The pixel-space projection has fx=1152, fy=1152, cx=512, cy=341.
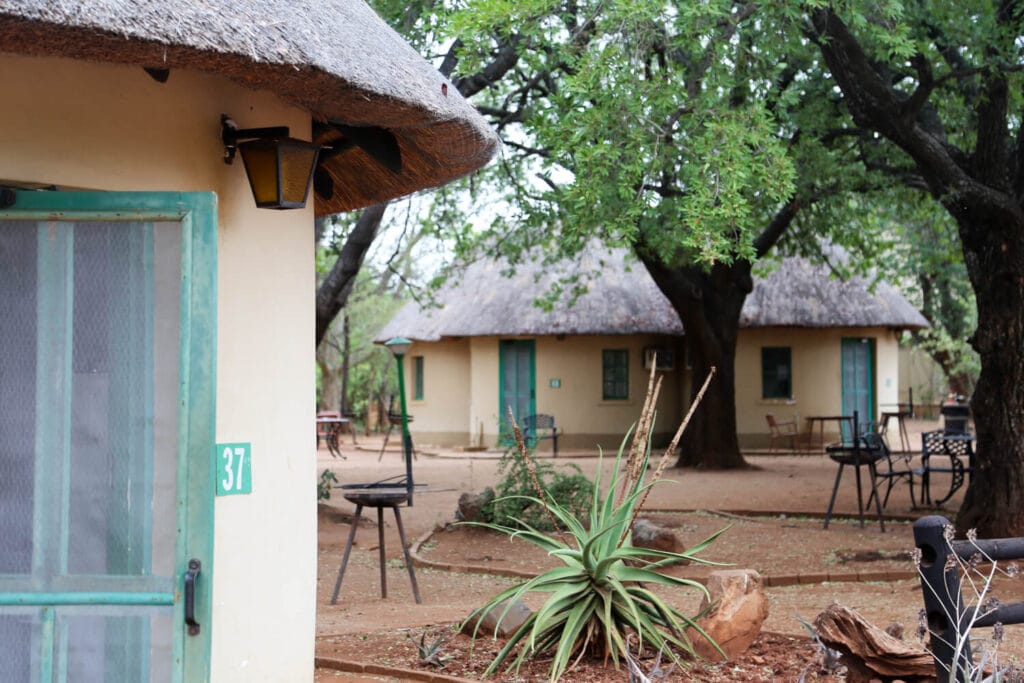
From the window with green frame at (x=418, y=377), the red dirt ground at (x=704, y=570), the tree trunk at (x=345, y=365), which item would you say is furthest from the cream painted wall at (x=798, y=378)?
the tree trunk at (x=345, y=365)

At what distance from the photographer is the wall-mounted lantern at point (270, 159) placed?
4348mm

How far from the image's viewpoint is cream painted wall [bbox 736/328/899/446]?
23.8m

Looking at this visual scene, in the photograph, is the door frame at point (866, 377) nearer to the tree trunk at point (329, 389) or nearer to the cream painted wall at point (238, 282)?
the tree trunk at point (329, 389)

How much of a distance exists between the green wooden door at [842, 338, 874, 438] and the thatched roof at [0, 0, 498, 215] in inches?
772

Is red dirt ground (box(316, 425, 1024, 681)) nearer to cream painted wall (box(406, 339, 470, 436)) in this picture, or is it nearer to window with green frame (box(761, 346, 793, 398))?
window with green frame (box(761, 346, 793, 398))

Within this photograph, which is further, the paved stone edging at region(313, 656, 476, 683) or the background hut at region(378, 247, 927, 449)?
the background hut at region(378, 247, 927, 449)

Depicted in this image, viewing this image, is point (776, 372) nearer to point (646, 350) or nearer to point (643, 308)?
point (646, 350)

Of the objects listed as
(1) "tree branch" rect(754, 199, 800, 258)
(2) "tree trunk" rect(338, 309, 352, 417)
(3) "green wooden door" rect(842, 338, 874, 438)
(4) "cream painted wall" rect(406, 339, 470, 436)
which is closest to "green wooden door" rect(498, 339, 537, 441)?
(4) "cream painted wall" rect(406, 339, 470, 436)

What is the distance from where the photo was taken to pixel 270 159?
14.3 ft

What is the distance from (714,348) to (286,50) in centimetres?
1570

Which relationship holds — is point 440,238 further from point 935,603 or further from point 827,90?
point 935,603

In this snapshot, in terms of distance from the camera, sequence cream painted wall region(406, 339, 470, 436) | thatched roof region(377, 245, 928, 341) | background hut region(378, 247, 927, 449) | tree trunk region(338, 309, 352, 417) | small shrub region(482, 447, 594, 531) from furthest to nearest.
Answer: tree trunk region(338, 309, 352, 417)
cream painted wall region(406, 339, 470, 436)
background hut region(378, 247, 927, 449)
thatched roof region(377, 245, 928, 341)
small shrub region(482, 447, 594, 531)

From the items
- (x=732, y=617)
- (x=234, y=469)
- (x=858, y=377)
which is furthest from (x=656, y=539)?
(x=858, y=377)

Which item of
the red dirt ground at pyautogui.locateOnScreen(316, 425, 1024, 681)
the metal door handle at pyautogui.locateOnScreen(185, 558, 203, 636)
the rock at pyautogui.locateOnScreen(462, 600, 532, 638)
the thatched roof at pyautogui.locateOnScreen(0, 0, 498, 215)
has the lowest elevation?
the red dirt ground at pyautogui.locateOnScreen(316, 425, 1024, 681)
